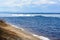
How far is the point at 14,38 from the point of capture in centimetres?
2061

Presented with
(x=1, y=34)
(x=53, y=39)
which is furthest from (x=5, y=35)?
(x=53, y=39)

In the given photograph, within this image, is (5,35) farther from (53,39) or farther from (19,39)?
(53,39)

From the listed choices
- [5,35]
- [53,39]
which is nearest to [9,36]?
[5,35]

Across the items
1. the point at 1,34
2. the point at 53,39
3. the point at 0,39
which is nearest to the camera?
the point at 0,39

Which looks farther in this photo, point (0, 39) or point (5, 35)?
point (5, 35)

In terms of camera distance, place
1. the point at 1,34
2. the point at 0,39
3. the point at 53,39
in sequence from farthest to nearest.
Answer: the point at 53,39
the point at 1,34
the point at 0,39

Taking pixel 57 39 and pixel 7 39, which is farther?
pixel 57 39

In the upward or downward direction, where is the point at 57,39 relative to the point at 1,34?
upward

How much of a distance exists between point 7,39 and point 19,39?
1.49 m

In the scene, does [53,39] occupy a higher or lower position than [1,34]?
higher

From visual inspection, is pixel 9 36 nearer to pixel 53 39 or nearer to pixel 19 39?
pixel 19 39

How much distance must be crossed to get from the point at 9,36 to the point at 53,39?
8676mm

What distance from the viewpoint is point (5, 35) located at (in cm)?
2092

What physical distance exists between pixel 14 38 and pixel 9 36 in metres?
0.62
